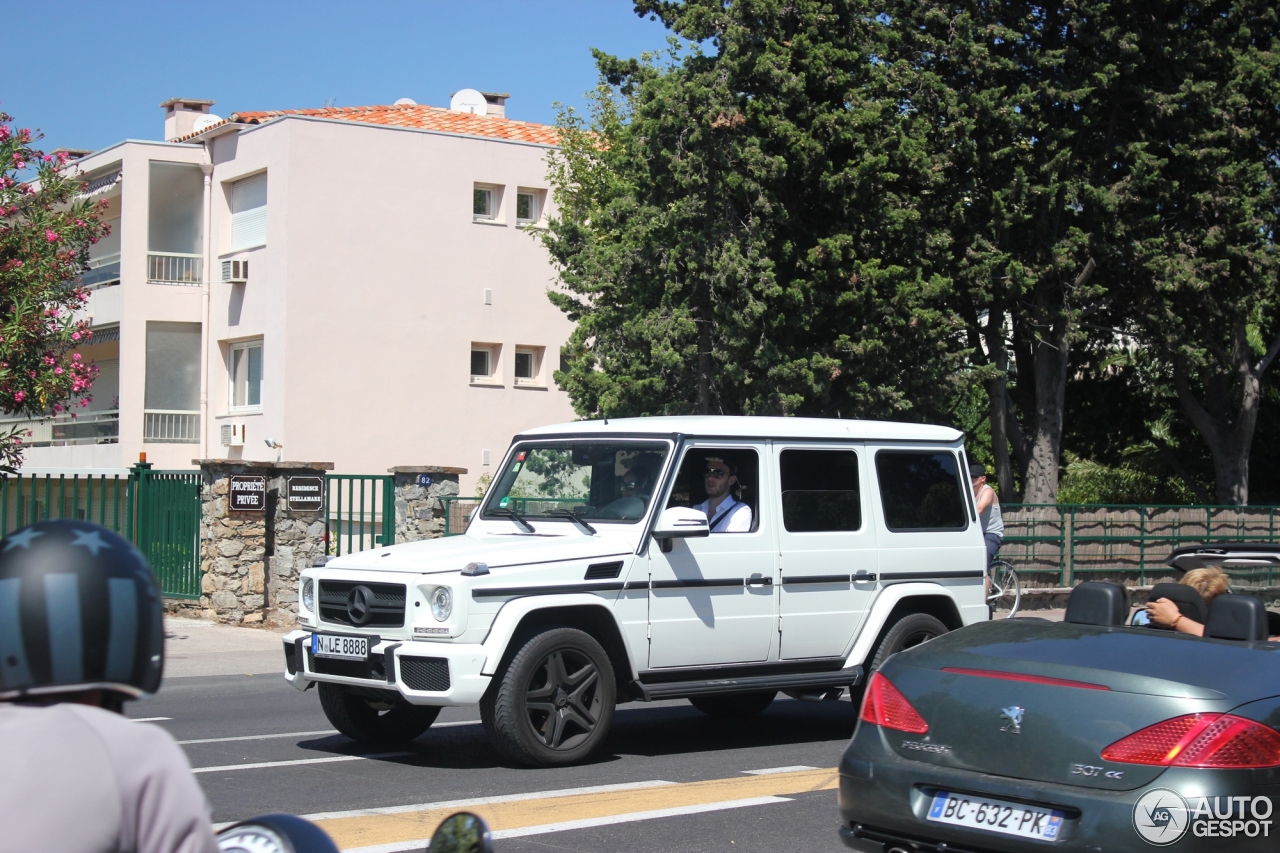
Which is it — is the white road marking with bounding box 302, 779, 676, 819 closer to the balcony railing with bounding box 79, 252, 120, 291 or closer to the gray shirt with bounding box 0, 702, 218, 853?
the gray shirt with bounding box 0, 702, 218, 853

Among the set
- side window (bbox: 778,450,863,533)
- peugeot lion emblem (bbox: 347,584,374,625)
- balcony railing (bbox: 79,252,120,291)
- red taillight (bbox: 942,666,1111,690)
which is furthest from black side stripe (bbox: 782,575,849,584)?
balcony railing (bbox: 79,252,120,291)

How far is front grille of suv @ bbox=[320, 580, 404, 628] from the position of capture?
8.41 m

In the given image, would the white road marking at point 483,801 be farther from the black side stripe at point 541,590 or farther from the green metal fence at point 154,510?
the green metal fence at point 154,510

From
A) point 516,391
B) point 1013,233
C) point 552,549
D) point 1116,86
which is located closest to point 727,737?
point 552,549

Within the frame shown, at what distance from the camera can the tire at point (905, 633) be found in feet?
31.9

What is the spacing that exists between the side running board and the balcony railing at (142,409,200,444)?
27697mm

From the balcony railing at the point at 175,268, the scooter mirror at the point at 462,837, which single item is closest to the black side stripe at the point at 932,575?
the scooter mirror at the point at 462,837

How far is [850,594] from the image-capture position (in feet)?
31.9

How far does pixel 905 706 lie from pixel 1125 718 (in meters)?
0.95

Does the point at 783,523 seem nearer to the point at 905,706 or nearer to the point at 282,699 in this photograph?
the point at 905,706

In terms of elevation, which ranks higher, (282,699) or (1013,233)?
(1013,233)

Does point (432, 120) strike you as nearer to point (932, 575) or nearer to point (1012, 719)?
point (932, 575)

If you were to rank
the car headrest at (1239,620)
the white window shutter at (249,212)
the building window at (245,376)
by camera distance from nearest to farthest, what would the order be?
Result: the car headrest at (1239,620), the white window shutter at (249,212), the building window at (245,376)

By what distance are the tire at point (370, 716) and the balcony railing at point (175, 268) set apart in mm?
27302
